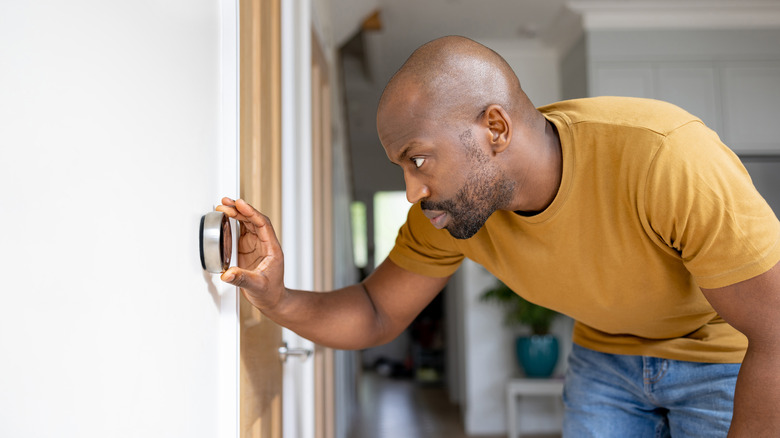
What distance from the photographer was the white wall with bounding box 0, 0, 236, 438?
16.1 inches

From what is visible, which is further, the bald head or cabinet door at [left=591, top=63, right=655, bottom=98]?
cabinet door at [left=591, top=63, right=655, bottom=98]

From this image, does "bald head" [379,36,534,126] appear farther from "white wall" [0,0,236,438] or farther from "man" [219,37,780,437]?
"white wall" [0,0,236,438]

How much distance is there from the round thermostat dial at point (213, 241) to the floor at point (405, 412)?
4074mm

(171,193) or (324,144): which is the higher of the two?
(324,144)

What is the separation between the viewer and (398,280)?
54.1 inches

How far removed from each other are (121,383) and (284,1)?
3.89 feet

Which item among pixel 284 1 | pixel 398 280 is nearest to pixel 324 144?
pixel 284 1

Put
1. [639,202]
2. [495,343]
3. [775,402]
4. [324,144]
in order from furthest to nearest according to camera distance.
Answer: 1. [495,343]
2. [324,144]
3. [639,202]
4. [775,402]

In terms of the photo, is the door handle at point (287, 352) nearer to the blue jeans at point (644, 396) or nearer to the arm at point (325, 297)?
the arm at point (325, 297)

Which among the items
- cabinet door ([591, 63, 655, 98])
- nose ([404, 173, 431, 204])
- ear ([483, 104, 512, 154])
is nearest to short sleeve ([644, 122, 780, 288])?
ear ([483, 104, 512, 154])

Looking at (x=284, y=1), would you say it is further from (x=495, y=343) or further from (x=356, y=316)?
(x=495, y=343)

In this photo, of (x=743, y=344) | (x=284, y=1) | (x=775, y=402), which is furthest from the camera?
(x=284, y=1)

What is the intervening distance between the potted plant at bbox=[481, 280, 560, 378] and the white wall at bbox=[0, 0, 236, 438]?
365 centimetres

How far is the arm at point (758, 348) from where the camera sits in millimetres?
905
